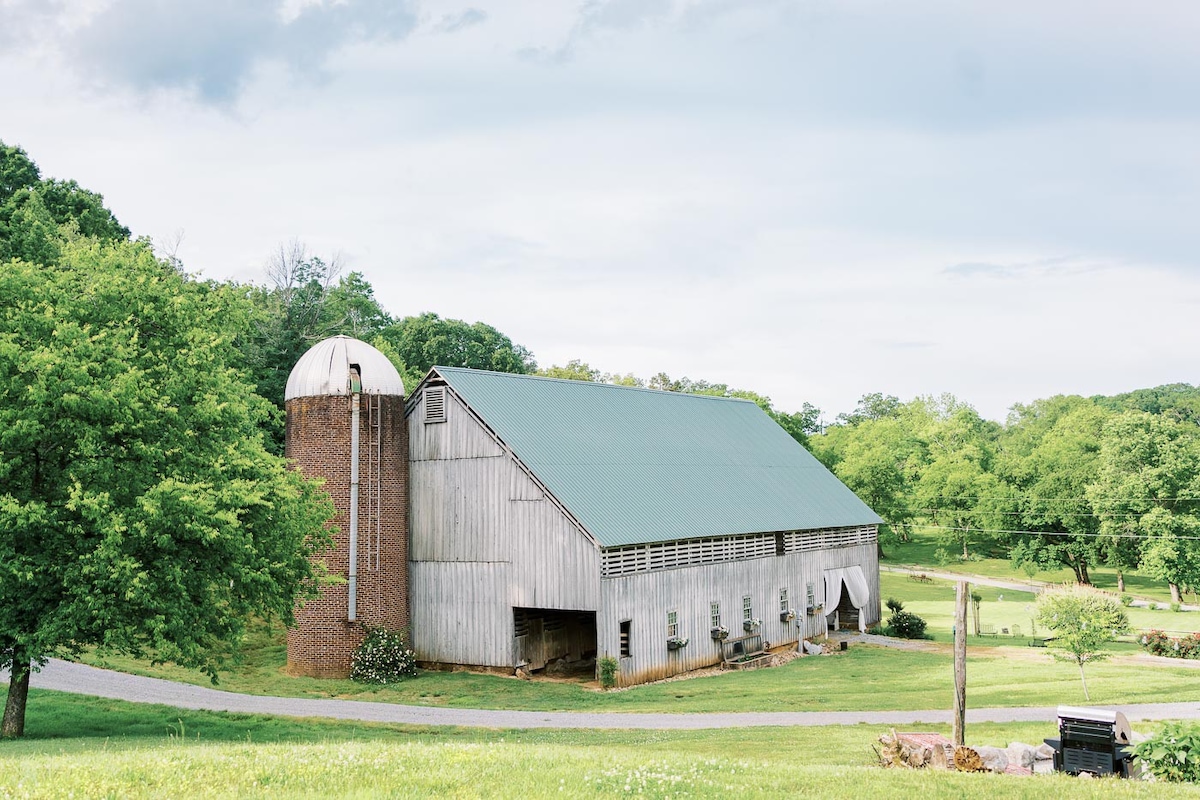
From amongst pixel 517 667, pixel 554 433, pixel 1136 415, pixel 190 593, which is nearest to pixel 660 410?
pixel 554 433

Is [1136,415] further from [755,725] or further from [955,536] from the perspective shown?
[755,725]

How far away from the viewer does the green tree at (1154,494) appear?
63.6 m

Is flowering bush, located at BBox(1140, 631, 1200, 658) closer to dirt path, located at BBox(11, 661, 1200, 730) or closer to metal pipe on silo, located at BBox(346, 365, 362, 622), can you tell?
dirt path, located at BBox(11, 661, 1200, 730)

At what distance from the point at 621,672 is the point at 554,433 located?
8.82m

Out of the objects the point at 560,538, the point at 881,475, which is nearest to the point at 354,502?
the point at 560,538

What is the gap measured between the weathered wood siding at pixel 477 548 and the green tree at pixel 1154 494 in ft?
159

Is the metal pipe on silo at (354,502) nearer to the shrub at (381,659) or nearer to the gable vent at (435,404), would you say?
the shrub at (381,659)

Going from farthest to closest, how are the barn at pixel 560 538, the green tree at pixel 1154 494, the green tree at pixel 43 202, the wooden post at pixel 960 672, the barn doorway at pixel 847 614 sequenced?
the green tree at pixel 1154 494, the green tree at pixel 43 202, the barn doorway at pixel 847 614, the barn at pixel 560 538, the wooden post at pixel 960 672

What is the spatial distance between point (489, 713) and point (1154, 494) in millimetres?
58306

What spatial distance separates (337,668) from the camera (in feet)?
104

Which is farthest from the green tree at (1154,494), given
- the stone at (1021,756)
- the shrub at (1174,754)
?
the shrub at (1174,754)

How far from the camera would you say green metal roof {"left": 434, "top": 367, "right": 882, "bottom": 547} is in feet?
107

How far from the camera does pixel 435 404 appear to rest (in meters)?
34.3

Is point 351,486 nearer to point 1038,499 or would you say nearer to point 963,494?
point 1038,499
